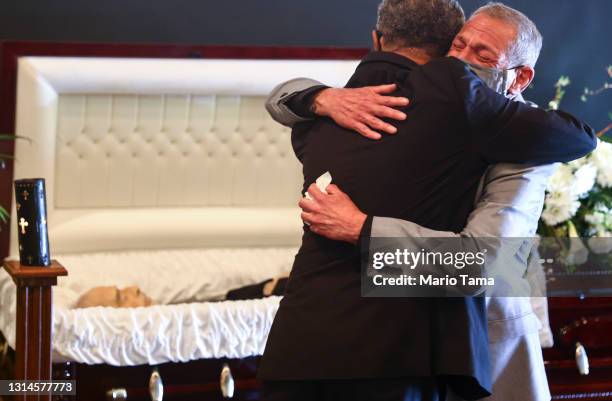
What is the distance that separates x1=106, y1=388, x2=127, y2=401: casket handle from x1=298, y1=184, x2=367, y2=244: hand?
143cm

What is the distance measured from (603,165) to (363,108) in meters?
2.08

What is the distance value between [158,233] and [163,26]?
0.90m

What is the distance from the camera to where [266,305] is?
310cm

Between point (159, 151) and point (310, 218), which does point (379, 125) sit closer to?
point (310, 218)

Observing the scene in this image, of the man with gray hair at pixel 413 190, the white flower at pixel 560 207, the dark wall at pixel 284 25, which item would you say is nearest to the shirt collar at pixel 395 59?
the man with gray hair at pixel 413 190

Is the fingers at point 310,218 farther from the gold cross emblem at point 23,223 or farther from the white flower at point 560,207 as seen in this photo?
the white flower at point 560,207

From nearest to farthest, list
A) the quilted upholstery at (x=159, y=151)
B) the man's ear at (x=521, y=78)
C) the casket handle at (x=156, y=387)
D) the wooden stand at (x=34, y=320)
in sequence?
the man's ear at (x=521, y=78) < the wooden stand at (x=34, y=320) < the casket handle at (x=156, y=387) < the quilted upholstery at (x=159, y=151)

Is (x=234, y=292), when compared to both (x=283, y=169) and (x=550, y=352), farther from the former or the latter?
(x=550, y=352)

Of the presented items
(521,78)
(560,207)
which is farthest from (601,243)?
(521,78)

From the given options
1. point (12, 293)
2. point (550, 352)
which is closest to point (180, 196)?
point (12, 293)

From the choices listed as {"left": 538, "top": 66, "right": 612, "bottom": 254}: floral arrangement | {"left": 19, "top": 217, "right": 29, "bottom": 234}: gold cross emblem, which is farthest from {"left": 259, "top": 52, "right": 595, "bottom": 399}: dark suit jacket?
{"left": 538, "top": 66, "right": 612, "bottom": 254}: floral arrangement

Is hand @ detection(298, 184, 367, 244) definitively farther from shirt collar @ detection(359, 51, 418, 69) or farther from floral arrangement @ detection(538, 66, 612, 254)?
floral arrangement @ detection(538, 66, 612, 254)

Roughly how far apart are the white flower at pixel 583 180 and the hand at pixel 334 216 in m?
1.96

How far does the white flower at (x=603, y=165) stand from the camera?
3.59 metres
